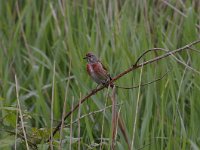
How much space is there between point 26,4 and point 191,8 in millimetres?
1464

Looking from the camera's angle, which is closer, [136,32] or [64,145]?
[64,145]

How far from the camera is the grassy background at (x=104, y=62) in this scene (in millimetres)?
3035

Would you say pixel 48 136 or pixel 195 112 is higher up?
pixel 195 112

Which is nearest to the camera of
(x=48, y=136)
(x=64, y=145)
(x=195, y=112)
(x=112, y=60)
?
(x=48, y=136)

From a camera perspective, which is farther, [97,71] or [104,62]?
[104,62]

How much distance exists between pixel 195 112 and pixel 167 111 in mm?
179

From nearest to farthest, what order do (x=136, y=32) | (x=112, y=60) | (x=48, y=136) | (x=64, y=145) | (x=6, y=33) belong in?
(x=48, y=136) < (x=64, y=145) < (x=112, y=60) < (x=136, y=32) < (x=6, y=33)

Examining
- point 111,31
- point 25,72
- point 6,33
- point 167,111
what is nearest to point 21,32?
point 6,33

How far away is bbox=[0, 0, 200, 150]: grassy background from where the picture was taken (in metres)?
3.04

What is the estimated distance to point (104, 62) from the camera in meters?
3.74

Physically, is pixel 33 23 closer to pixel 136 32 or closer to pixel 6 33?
pixel 6 33

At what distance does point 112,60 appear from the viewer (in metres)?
3.89

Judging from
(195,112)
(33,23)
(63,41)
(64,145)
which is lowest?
(64,145)

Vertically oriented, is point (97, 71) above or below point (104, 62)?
below
